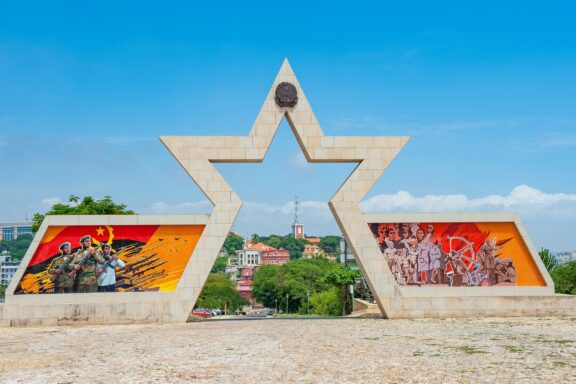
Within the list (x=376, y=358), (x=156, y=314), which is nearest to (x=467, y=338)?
(x=376, y=358)

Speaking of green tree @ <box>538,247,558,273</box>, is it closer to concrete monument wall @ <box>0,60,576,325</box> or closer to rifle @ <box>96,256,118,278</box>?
concrete monument wall @ <box>0,60,576,325</box>

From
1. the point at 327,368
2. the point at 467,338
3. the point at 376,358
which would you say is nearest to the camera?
the point at 327,368

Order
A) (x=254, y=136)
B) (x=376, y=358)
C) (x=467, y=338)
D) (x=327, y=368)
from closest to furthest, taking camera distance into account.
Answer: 1. (x=327, y=368)
2. (x=376, y=358)
3. (x=467, y=338)
4. (x=254, y=136)

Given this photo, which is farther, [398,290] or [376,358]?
[398,290]

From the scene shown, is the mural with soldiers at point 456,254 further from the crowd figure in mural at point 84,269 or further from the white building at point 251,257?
the white building at point 251,257

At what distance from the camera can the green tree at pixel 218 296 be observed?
71750mm

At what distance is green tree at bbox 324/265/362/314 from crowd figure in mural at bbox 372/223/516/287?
2050cm

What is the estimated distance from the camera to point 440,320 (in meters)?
18.2

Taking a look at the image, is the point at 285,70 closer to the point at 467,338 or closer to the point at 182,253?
the point at 182,253

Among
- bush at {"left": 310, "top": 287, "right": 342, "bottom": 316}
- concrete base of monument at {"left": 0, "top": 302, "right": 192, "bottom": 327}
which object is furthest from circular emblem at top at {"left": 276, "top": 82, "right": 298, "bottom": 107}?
bush at {"left": 310, "top": 287, "right": 342, "bottom": 316}

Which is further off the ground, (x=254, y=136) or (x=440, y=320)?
(x=254, y=136)

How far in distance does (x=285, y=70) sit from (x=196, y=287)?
304 inches

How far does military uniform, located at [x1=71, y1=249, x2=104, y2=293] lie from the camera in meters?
18.3

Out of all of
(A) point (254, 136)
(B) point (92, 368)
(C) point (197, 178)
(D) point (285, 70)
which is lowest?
(B) point (92, 368)
